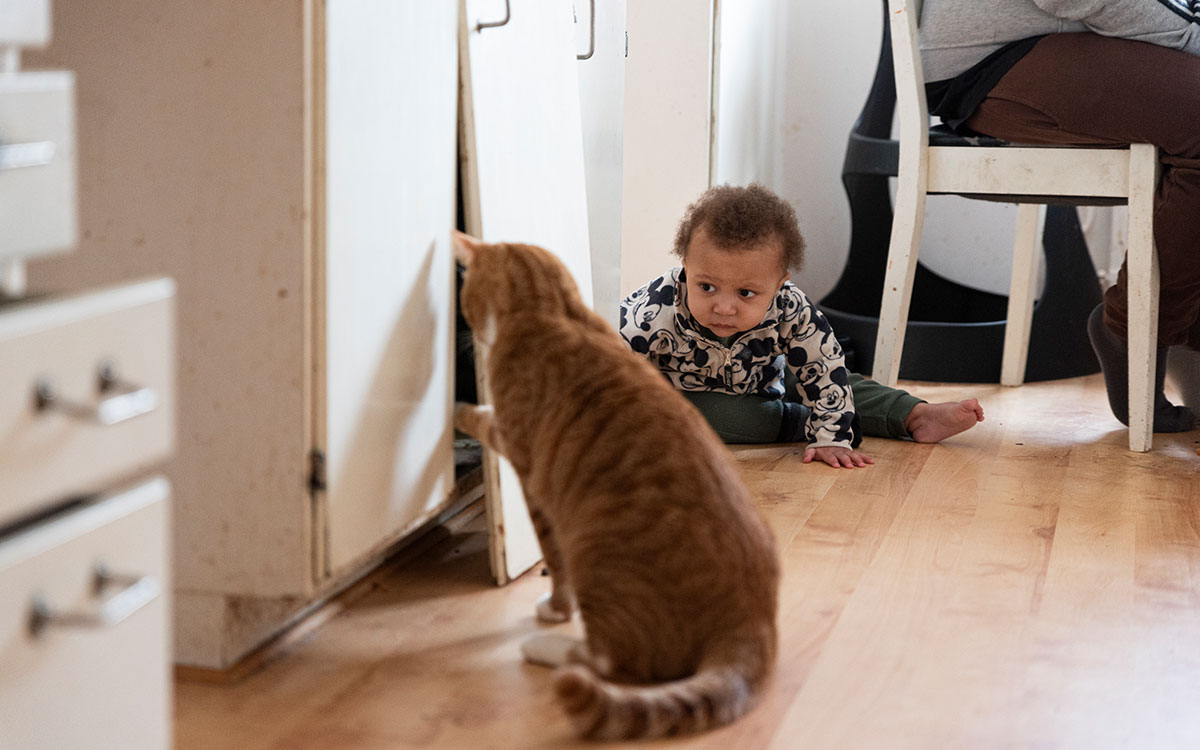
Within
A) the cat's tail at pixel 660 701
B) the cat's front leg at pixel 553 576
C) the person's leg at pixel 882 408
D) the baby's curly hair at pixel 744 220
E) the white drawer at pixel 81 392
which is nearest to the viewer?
the white drawer at pixel 81 392

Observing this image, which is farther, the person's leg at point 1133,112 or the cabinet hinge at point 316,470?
the person's leg at point 1133,112

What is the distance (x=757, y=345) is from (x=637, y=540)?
106 cm

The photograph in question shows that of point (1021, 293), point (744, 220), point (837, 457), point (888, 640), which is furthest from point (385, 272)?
point (1021, 293)

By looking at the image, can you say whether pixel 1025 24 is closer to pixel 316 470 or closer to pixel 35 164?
pixel 316 470

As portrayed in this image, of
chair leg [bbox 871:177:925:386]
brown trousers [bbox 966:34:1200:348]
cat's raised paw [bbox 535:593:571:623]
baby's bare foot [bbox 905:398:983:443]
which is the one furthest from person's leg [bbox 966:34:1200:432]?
cat's raised paw [bbox 535:593:571:623]

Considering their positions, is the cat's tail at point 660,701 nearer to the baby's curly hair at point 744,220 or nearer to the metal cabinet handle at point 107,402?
the metal cabinet handle at point 107,402

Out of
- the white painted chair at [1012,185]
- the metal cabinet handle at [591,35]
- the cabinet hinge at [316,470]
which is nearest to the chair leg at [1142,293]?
the white painted chair at [1012,185]

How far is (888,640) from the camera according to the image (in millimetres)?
1159

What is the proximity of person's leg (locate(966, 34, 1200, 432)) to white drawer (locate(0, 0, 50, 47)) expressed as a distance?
169 centimetres

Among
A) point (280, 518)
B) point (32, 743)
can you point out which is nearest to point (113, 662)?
point (32, 743)

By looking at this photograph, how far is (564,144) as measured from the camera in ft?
4.84

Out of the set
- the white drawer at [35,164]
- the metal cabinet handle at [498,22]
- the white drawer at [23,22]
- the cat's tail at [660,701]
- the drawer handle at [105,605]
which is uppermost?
the metal cabinet handle at [498,22]

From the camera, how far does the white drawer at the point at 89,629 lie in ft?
1.88

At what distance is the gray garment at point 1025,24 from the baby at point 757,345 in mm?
454
